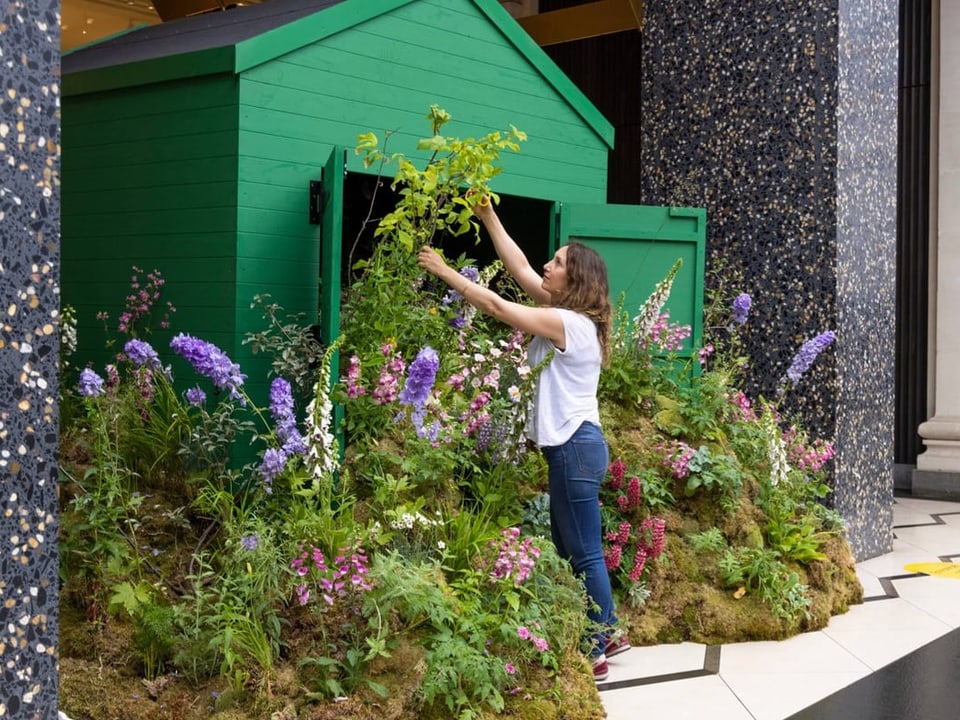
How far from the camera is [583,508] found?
4.34m

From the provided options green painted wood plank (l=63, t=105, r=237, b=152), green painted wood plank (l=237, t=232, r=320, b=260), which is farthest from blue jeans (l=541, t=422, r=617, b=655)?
green painted wood plank (l=63, t=105, r=237, b=152)

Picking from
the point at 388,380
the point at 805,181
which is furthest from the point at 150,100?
the point at 805,181

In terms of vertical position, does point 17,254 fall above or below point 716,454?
above

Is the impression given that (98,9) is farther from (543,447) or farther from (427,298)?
(543,447)

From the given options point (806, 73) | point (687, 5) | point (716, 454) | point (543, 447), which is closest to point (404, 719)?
point (543, 447)

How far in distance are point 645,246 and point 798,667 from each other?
2.61m

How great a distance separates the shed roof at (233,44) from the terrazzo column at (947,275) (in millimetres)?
5146

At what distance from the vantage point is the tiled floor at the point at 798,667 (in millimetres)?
4195

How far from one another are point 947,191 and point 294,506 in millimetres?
8325

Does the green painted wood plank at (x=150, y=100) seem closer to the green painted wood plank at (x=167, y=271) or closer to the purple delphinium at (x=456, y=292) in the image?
the green painted wood plank at (x=167, y=271)

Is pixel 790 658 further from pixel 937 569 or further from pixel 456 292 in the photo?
pixel 937 569

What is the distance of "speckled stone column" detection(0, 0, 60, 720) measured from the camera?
2.56 meters

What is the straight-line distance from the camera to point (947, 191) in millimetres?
10406

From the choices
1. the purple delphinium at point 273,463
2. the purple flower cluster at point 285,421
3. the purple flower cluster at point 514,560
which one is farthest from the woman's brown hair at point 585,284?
the purple delphinium at point 273,463
